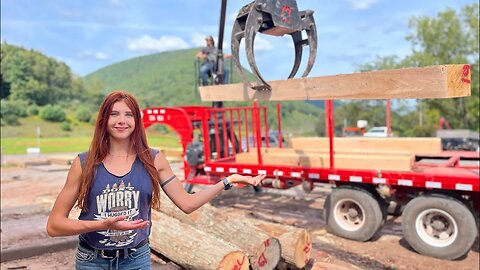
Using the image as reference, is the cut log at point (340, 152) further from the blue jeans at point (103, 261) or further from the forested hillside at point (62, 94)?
the forested hillside at point (62, 94)

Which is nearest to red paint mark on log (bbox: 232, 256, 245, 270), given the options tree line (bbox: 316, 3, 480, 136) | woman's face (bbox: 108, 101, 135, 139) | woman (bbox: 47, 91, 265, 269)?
woman (bbox: 47, 91, 265, 269)

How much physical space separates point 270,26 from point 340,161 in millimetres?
2690

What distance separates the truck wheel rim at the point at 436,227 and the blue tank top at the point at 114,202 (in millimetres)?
4624

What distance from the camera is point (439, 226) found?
5816mm

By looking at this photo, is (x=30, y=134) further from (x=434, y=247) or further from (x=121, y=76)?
(x=121, y=76)

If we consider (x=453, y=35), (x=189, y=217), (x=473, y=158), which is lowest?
(x=189, y=217)

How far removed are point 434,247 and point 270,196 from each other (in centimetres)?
485

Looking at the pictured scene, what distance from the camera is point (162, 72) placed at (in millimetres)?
127000

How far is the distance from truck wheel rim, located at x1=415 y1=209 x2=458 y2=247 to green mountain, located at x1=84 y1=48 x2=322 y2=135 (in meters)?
34.2

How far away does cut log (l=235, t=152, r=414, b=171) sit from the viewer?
6164 millimetres

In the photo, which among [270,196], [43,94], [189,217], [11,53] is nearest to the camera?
[189,217]

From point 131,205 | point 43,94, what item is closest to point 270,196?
point 131,205

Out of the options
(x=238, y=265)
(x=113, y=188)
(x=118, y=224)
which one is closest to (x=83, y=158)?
(x=113, y=188)

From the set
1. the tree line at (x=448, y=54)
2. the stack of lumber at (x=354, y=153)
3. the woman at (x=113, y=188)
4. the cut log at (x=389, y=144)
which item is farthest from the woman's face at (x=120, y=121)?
the tree line at (x=448, y=54)
